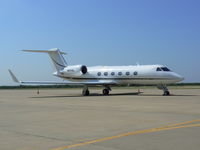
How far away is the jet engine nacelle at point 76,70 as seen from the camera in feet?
105

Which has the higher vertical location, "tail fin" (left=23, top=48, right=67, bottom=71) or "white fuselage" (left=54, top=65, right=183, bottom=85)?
"tail fin" (left=23, top=48, right=67, bottom=71)

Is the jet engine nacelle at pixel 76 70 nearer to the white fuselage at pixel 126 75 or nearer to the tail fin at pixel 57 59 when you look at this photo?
the white fuselage at pixel 126 75

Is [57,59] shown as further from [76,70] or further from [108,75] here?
[108,75]

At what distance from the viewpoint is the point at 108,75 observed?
102ft

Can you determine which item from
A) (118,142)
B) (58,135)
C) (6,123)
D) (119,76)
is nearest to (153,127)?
(118,142)

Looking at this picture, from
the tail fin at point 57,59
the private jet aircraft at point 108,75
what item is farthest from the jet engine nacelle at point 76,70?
the tail fin at point 57,59

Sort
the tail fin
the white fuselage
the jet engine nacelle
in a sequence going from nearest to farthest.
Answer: the white fuselage < the jet engine nacelle < the tail fin

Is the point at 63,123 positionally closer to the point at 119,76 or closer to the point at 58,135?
the point at 58,135

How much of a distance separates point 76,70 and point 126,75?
6.16 m

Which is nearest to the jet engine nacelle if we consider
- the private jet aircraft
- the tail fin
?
the private jet aircraft

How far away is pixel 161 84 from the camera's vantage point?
27203mm

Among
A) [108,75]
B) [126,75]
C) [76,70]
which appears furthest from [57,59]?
[126,75]

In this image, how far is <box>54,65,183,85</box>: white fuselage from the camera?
26641 mm

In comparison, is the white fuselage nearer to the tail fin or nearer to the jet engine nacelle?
the jet engine nacelle
